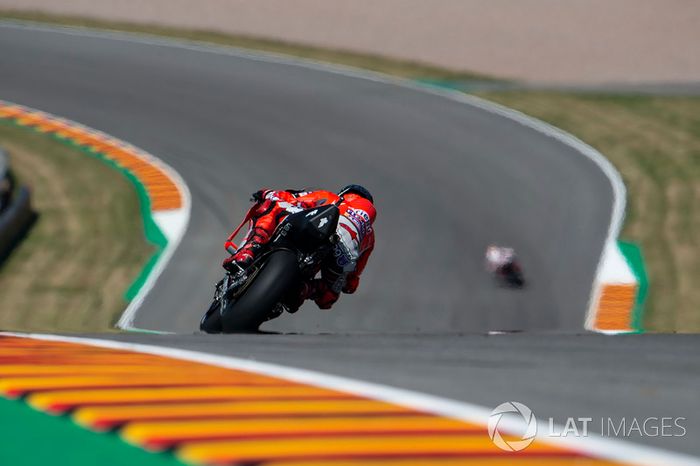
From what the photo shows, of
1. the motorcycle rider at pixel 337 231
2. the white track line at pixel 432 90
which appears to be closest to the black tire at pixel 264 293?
the motorcycle rider at pixel 337 231

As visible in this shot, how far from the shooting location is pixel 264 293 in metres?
7.08

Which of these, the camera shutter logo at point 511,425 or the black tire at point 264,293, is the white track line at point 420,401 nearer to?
the camera shutter logo at point 511,425

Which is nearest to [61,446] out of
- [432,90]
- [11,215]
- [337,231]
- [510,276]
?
[337,231]

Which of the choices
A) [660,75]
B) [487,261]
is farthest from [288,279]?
[660,75]

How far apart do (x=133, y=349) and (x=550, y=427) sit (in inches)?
111

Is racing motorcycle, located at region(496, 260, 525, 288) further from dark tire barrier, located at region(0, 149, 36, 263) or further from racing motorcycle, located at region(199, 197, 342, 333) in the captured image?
dark tire barrier, located at region(0, 149, 36, 263)

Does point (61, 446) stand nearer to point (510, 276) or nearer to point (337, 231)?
point (337, 231)

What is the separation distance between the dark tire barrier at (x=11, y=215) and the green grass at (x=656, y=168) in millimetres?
7541

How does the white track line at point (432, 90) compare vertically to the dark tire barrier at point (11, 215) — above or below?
above

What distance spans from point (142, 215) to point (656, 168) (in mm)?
7605

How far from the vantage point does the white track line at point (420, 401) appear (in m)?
3.58

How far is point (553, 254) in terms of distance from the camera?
13281mm

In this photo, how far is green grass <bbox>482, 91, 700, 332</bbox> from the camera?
475 inches

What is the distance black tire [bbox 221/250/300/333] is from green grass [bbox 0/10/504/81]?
1603 centimetres
